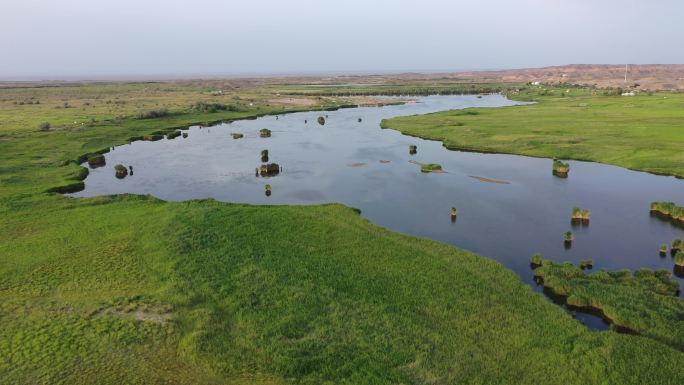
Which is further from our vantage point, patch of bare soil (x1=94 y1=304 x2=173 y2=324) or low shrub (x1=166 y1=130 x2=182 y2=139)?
low shrub (x1=166 y1=130 x2=182 y2=139)

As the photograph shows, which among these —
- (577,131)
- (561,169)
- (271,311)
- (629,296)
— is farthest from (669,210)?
(577,131)

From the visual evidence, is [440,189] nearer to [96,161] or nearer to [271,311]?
[271,311]

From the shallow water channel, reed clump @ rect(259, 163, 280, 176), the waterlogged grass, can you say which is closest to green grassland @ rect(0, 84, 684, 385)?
the waterlogged grass

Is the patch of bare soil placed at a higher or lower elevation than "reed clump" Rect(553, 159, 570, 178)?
lower

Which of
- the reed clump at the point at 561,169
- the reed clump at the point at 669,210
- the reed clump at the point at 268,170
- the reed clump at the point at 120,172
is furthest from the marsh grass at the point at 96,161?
the reed clump at the point at 669,210

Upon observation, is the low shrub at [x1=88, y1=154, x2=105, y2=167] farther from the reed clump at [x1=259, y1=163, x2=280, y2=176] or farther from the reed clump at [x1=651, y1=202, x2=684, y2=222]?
the reed clump at [x1=651, y1=202, x2=684, y2=222]

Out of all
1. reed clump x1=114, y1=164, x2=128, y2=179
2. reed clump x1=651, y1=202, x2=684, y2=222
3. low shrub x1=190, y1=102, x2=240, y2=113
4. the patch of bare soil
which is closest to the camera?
the patch of bare soil
